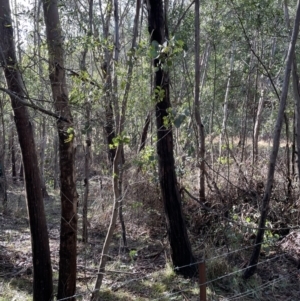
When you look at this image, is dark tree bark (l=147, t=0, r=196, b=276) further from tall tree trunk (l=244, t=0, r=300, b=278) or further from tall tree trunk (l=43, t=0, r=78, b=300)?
tall tree trunk (l=43, t=0, r=78, b=300)

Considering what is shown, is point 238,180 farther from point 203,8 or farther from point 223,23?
point 203,8

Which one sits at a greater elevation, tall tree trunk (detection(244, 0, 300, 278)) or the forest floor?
tall tree trunk (detection(244, 0, 300, 278))

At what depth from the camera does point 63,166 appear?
4.92m

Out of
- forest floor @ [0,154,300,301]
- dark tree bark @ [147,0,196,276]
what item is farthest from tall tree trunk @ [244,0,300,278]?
dark tree bark @ [147,0,196,276]

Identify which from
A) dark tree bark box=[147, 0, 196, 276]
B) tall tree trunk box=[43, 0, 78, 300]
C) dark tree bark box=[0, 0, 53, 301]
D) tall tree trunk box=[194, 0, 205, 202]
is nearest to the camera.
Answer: tall tree trunk box=[43, 0, 78, 300]

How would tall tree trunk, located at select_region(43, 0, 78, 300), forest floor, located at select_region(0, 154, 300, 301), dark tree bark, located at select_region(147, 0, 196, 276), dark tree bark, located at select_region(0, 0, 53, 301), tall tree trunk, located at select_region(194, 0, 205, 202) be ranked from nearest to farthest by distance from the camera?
tall tree trunk, located at select_region(43, 0, 78, 300) < dark tree bark, located at select_region(0, 0, 53, 301) < forest floor, located at select_region(0, 154, 300, 301) < dark tree bark, located at select_region(147, 0, 196, 276) < tall tree trunk, located at select_region(194, 0, 205, 202)

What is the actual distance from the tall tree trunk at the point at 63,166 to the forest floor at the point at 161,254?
1.72 feet

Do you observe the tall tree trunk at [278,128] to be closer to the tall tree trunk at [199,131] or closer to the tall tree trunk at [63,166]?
the tall tree trunk at [199,131]

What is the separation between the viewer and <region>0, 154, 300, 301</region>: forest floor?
5.85 meters

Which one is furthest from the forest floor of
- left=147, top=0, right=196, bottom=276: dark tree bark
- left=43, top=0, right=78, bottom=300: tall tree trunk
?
left=43, top=0, right=78, bottom=300: tall tree trunk

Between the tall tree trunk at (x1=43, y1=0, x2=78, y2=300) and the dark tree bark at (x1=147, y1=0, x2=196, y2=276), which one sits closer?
the tall tree trunk at (x1=43, y1=0, x2=78, y2=300)

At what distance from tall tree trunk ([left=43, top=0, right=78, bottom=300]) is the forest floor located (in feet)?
1.72

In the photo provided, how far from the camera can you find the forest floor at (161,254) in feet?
19.2

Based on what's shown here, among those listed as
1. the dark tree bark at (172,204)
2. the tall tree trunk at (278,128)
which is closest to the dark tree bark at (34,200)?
the dark tree bark at (172,204)
